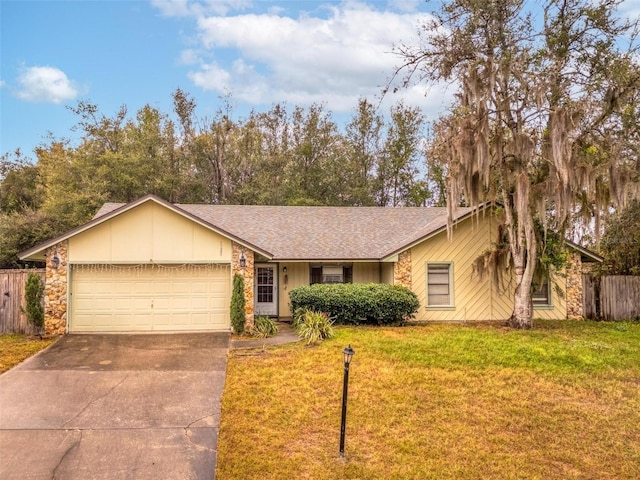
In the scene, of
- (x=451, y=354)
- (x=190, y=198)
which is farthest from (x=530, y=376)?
(x=190, y=198)

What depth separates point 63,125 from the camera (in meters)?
31.3

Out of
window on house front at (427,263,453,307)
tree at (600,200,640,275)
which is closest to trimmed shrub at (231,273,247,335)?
window on house front at (427,263,453,307)

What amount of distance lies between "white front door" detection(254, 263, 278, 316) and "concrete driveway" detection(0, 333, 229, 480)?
15.9ft

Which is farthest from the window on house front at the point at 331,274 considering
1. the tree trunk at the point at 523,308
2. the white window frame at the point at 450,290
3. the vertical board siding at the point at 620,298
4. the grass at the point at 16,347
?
the vertical board siding at the point at 620,298

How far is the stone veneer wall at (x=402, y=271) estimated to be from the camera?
14.8 meters

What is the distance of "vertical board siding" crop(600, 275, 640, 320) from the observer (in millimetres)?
15422

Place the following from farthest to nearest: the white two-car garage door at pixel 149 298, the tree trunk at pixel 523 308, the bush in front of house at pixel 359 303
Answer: the bush in front of house at pixel 359 303 → the tree trunk at pixel 523 308 → the white two-car garage door at pixel 149 298

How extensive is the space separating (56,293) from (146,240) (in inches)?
111

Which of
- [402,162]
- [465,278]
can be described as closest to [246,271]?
[465,278]

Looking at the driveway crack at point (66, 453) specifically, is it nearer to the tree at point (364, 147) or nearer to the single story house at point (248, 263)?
the single story house at point (248, 263)

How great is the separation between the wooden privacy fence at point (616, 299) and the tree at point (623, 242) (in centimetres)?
180

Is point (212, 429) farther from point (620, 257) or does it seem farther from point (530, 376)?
point (620, 257)

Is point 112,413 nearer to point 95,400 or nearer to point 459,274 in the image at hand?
point 95,400

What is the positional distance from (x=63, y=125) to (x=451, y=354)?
31405mm
